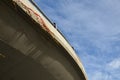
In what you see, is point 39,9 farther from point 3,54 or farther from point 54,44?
point 3,54

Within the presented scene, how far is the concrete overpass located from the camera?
247 inches

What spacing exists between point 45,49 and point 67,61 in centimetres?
123

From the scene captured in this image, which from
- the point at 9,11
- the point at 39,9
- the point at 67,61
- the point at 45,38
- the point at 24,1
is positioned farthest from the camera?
the point at 67,61

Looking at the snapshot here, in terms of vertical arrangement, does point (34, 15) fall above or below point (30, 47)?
above

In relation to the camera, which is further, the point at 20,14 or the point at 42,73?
the point at 42,73

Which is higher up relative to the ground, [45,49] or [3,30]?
[45,49]

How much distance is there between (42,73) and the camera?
8.32 meters

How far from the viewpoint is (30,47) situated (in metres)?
7.07

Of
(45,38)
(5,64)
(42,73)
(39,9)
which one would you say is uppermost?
(39,9)

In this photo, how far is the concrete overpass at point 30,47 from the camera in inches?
247

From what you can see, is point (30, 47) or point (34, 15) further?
point (30, 47)

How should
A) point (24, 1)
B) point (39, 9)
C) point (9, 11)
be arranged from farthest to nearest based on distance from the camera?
point (39, 9) < point (24, 1) < point (9, 11)

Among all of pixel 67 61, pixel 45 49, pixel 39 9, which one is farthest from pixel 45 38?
pixel 67 61

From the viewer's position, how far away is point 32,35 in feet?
22.4
